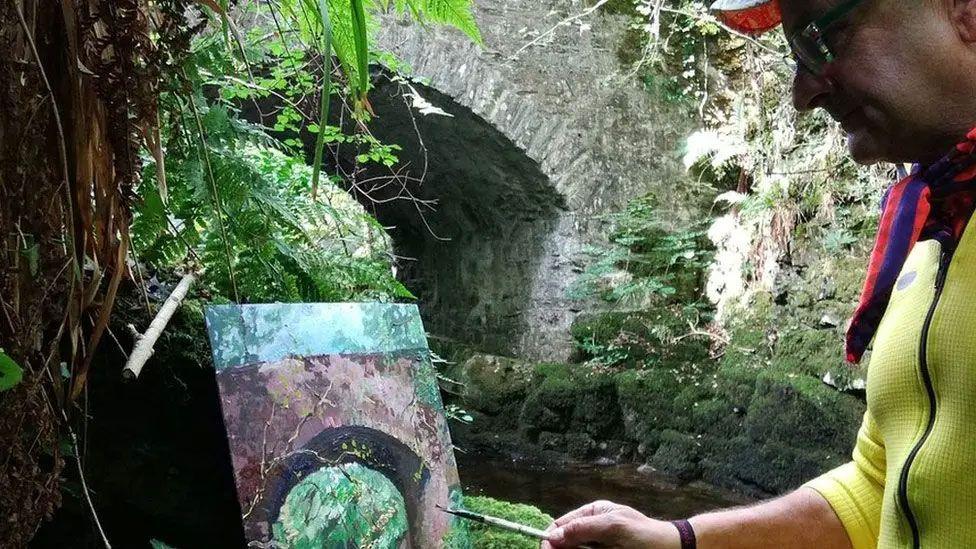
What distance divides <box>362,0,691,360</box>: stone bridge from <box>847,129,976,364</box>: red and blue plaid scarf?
4103 millimetres

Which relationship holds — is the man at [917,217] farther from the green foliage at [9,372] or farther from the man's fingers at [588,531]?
the green foliage at [9,372]

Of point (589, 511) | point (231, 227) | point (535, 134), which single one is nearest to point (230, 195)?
point (231, 227)

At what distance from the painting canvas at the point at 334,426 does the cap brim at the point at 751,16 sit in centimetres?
91

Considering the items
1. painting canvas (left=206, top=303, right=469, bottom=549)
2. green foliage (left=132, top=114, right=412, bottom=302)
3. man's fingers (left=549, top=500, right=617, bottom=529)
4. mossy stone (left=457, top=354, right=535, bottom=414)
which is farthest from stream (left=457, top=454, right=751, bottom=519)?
man's fingers (left=549, top=500, right=617, bottom=529)

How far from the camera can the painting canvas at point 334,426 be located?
123 centimetres

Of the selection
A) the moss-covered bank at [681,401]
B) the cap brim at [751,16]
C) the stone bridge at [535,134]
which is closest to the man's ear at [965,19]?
the cap brim at [751,16]

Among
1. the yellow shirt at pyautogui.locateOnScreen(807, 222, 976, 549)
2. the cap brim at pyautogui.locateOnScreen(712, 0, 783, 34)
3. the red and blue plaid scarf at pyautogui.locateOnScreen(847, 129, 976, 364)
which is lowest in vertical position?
the yellow shirt at pyautogui.locateOnScreen(807, 222, 976, 549)

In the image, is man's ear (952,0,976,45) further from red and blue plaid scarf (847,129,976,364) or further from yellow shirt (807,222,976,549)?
yellow shirt (807,222,976,549)

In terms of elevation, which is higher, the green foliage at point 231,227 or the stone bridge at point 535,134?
the stone bridge at point 535,134

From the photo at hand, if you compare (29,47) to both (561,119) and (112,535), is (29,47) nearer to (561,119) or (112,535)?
(112,535)

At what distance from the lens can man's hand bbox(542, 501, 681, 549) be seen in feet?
3.31

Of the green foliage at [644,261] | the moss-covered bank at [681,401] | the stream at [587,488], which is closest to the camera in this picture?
the moss-covered bank at [681,401]

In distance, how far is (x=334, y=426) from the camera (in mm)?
1378

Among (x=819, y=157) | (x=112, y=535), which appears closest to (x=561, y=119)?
(x=819, y=157)
